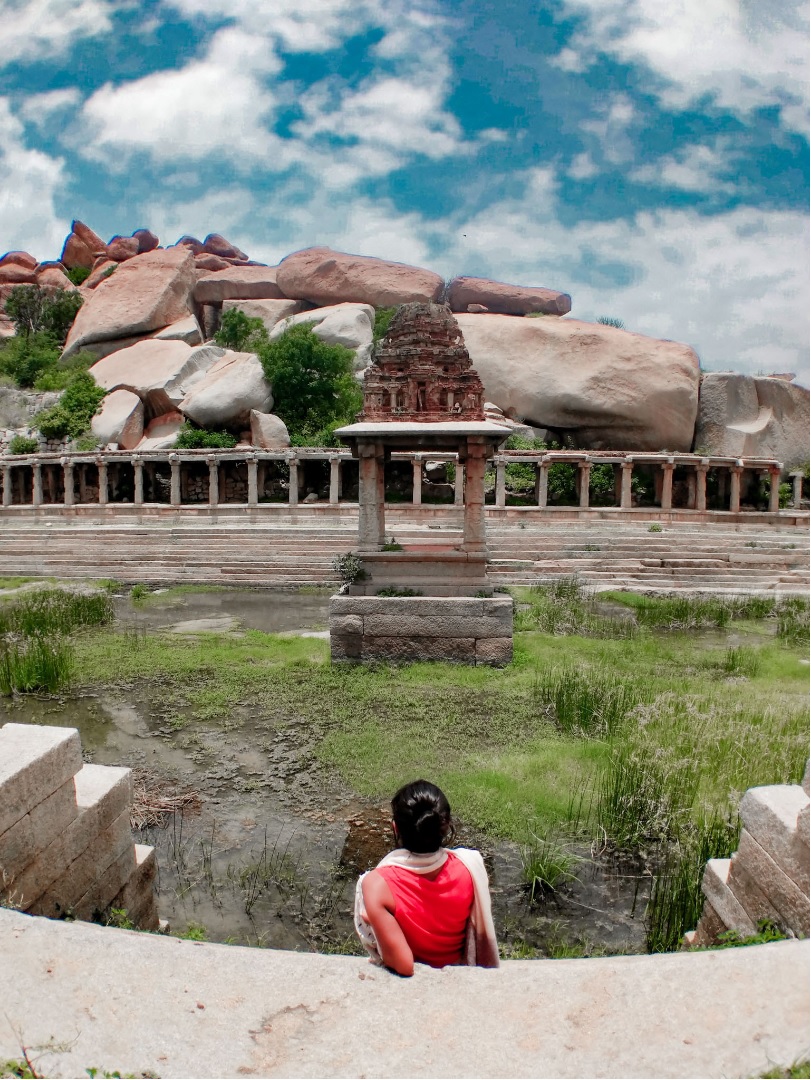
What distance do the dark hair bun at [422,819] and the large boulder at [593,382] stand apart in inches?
1161

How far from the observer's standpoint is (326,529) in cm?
2050

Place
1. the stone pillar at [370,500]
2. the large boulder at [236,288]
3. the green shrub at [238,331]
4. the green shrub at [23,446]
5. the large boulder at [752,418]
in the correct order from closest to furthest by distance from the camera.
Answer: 1. the stone pillar at [370,500]
2. the green shrub at [23,446]
3. the large boulder at [752,418]
4. the green shrub at [238,331]
5. the large boulder at [236,288]

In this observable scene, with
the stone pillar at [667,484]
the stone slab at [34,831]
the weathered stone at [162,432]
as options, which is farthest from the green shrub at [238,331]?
the stone slab at [34,831]

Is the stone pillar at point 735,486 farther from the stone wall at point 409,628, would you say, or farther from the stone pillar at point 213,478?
the stone wall at point 409,628

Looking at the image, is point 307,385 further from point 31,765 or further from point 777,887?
point 777,887

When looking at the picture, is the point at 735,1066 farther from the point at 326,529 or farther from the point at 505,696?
the point at 326,529

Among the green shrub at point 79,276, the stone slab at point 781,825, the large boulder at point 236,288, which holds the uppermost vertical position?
the green shrub at point 79,276

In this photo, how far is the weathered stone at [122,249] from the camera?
1811 inches

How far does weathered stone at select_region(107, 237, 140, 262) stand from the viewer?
46000mm

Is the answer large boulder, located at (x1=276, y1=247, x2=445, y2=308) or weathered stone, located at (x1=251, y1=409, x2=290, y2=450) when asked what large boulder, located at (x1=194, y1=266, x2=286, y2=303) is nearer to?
large boulder, located at (x1=276, y1=247, x2=445, y2=308)

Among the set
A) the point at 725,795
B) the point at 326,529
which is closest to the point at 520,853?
the point at 725,795

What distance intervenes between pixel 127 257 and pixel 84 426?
70.3 ft

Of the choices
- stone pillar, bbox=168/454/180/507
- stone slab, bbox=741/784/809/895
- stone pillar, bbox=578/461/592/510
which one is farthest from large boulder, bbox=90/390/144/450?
stone slab, bbox=741/784/809/895

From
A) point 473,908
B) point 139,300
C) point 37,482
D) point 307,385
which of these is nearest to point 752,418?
point 307,385
